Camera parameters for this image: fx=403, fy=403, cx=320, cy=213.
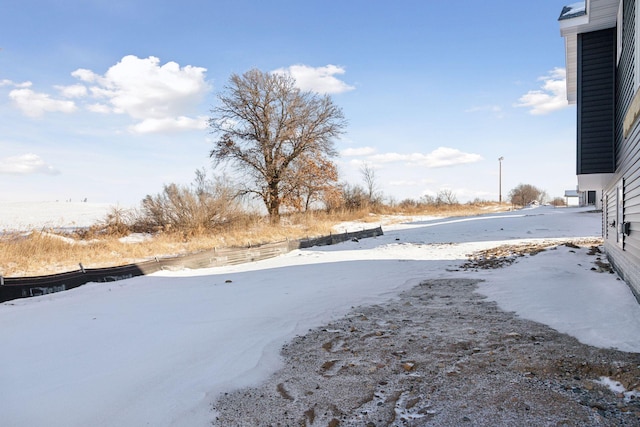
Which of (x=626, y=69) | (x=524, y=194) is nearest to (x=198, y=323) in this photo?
(x=626, y=69)

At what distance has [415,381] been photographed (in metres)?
3.63

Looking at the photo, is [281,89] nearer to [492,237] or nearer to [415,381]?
[492,237]

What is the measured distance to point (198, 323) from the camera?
566 cm

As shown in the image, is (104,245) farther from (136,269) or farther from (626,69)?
(626,69)

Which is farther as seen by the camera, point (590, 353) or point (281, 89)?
point (281, 89)

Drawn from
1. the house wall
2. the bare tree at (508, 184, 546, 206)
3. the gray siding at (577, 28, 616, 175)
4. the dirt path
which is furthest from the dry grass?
the bare tree at (508, 184, 546, 206)

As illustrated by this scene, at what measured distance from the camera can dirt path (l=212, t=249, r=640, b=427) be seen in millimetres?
2998

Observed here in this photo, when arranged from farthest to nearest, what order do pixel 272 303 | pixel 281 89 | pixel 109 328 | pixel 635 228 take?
pixel 281 89
pixel 272 303
pixel 635 228
pixel 109 328

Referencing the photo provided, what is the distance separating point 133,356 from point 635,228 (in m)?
6.94

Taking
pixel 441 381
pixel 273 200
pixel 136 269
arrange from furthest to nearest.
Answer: pixel 273 200 → pixel 136 269 → pixel 441 381

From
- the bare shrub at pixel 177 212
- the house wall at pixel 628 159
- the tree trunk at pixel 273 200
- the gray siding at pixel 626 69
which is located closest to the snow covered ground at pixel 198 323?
the house wall at pixel 628 159

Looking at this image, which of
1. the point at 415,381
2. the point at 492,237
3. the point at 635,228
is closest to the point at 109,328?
the point at 415,381

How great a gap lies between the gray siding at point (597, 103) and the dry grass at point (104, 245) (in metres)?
10.3

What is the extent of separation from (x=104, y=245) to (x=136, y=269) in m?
4.58
